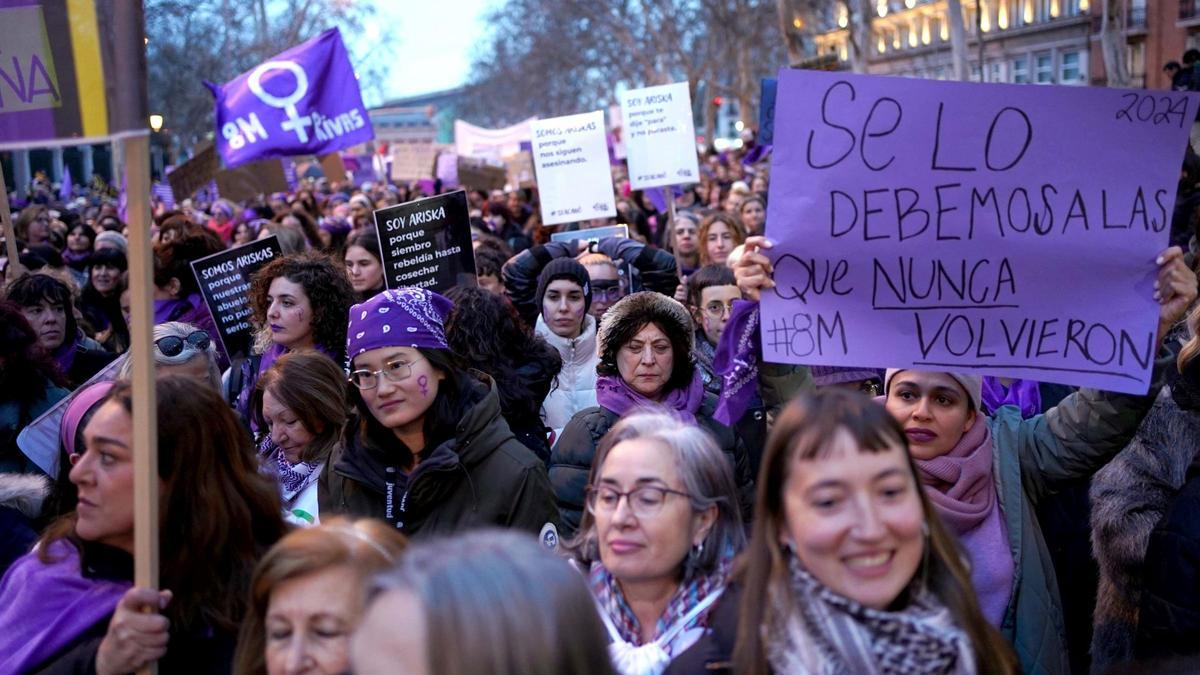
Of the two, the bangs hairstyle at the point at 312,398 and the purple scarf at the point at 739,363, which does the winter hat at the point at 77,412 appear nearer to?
the bangs hairstyle at the point at 312,398

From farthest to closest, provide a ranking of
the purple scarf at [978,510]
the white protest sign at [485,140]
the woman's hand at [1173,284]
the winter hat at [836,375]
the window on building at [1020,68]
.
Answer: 1. the window on building at [1020,68]
2. the white protest sign at [485,140]
3. the winter hat at [836,375]
4. the purple scarf at [978,510]
5. the woman's hand at [1173,284]

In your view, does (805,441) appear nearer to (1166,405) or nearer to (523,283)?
(1166,405)

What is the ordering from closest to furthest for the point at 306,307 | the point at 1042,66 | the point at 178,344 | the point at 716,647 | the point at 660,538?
the point at 716,647 → the point at 660,538 → the point at 178,344 → the point at 306,307 → the point at 1042,66

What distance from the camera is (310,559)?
2584 mm

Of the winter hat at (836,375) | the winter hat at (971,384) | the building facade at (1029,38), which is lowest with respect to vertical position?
the winter hat at (836,375)

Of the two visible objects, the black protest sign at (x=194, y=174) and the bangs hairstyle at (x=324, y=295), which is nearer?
the bangs hairstyle at (x=324, y=295)

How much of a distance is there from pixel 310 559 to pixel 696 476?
820mm

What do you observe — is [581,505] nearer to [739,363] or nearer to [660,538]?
[739,363]

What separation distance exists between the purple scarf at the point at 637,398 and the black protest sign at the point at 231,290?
2.56 metres

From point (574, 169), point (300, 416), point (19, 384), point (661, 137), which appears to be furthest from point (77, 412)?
point (661, 137)

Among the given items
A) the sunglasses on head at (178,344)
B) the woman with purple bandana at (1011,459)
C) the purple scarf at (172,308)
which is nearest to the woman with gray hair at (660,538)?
the woman with purple bandana at (1011,459)

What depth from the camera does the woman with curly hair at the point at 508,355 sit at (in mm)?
5223

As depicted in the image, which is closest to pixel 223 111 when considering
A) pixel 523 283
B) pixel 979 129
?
pixel 523 283

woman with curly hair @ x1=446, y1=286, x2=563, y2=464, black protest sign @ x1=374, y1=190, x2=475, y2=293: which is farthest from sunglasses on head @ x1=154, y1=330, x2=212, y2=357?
black protest sign @ x1=374, y1=190, x2=475, y2=293
